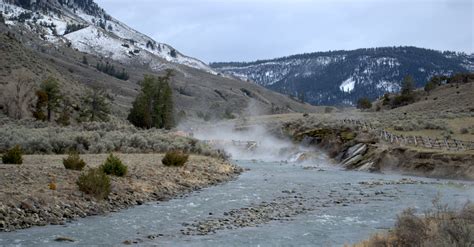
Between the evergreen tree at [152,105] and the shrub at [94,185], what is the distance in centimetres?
5177

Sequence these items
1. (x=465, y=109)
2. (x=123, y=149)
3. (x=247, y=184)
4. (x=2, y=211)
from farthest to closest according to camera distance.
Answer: (x=465, y=109)
(x=123, y=149)
(x=247, y=184)
(x=2, y=211)

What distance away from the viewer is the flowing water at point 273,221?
16141 mm

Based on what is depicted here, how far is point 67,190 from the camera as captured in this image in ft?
69.1

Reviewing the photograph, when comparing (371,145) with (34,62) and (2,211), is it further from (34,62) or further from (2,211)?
(34,62)

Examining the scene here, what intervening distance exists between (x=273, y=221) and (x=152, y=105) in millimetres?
58024

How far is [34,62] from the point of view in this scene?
83062 millimetres

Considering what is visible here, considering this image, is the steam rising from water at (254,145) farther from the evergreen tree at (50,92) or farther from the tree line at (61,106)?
the evergreen tree at (50,92)

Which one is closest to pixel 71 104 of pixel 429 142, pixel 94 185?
pixel 429 142

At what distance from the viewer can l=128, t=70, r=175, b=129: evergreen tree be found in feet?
241

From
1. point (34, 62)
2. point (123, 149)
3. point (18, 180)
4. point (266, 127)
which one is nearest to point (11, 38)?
point (34, 62)

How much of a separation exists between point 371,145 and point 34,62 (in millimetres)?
60017

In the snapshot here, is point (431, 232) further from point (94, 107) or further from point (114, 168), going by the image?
point (94, 107)

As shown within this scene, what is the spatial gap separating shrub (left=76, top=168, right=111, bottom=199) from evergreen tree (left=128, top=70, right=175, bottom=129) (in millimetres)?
51765

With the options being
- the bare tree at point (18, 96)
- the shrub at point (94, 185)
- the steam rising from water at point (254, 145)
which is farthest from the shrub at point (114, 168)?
the bare tree at point (18, 96)
